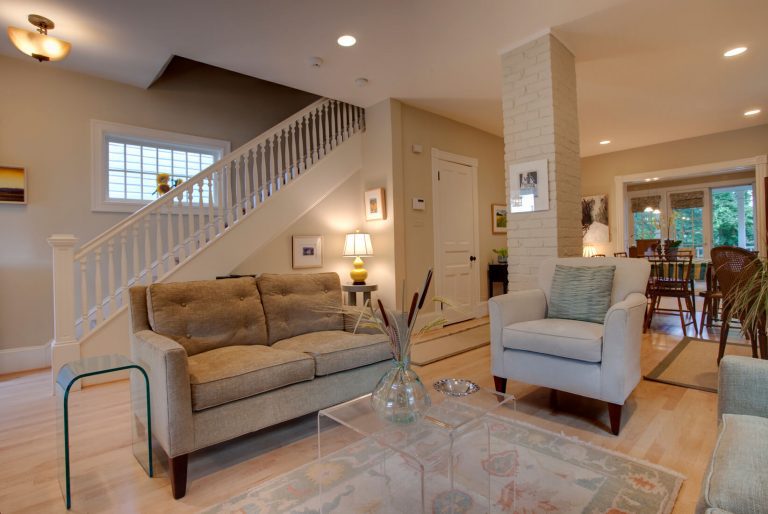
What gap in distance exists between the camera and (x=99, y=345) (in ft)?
10.6

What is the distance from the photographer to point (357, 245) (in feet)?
14.7

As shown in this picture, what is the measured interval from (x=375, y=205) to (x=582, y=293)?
8.92 feet

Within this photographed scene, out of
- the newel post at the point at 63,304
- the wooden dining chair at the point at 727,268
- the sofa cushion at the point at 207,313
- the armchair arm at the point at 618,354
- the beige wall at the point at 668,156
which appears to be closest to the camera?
the armchair arm at the point at 618,354

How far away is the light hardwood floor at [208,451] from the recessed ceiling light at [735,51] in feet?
10.8

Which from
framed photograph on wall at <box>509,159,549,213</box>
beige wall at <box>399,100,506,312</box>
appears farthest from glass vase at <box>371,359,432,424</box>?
beige wall at <box>399,100,506,312</box>

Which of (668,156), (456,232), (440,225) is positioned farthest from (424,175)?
(668,156)

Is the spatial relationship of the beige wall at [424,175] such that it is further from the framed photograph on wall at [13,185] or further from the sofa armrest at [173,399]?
the framed photograph on wall at [13,185]

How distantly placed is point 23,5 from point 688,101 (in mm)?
6880

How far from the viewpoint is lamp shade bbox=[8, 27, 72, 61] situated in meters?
2.76

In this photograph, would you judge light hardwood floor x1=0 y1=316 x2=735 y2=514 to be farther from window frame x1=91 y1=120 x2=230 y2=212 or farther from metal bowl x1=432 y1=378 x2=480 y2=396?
window frame x1=91 y1=120 x2=230 y2=212

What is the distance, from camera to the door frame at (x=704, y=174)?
577 centimetres

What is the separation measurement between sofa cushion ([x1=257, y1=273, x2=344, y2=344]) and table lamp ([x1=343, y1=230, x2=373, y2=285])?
5.20 ft

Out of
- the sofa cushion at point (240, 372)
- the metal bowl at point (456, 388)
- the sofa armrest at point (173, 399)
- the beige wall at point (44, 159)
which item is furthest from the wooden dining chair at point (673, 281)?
the beige wall at point (44, 159)

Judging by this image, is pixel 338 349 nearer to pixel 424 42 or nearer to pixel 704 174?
pixel 424 42
